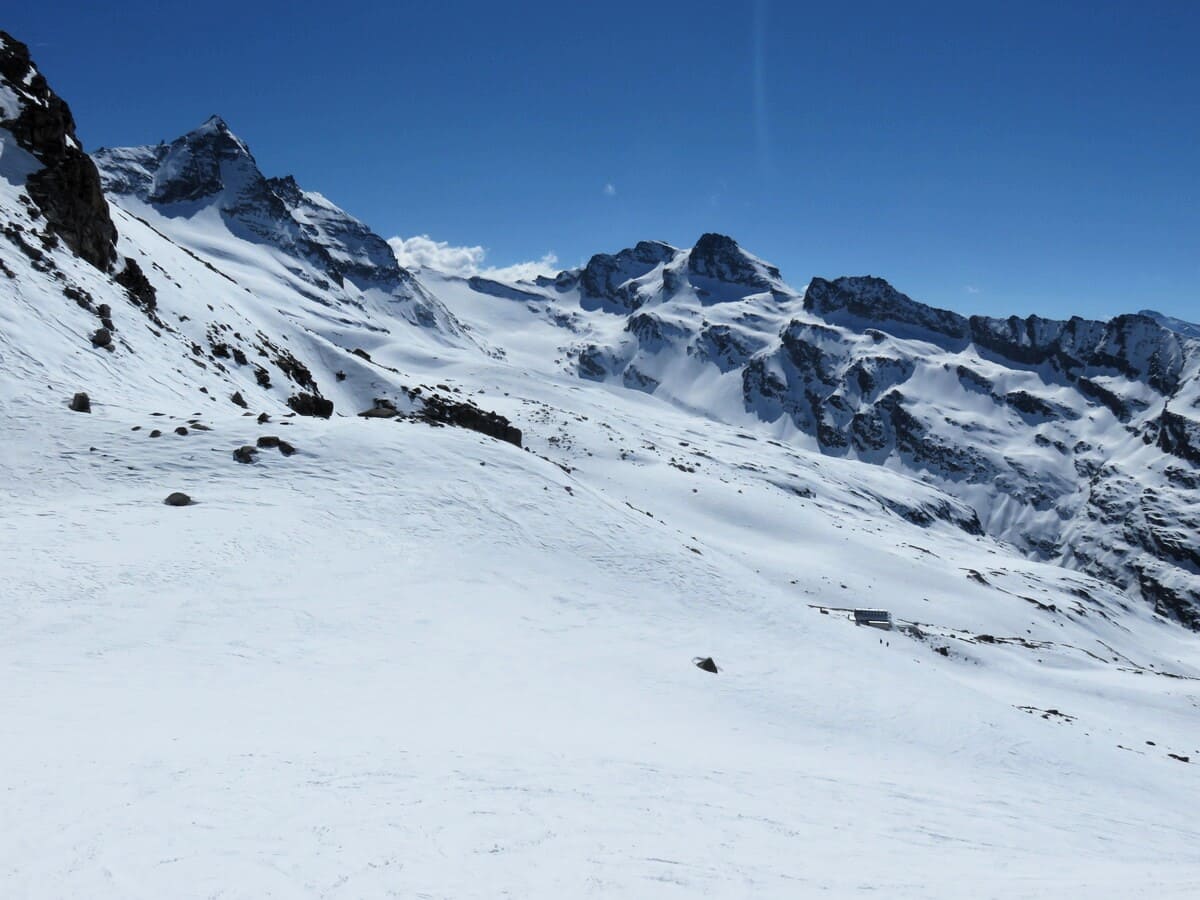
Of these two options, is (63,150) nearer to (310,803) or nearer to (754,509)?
(310,803)

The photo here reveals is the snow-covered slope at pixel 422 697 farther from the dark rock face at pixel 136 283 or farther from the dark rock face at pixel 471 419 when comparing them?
the dark rock face at pixel 471 419

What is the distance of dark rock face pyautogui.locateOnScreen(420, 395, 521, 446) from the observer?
58.6 meters

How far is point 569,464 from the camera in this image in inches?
2985

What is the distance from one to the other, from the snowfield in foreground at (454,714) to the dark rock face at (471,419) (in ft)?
87.7

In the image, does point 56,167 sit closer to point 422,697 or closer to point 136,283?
point 136,283

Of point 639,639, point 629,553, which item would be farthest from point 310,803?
point 629,553

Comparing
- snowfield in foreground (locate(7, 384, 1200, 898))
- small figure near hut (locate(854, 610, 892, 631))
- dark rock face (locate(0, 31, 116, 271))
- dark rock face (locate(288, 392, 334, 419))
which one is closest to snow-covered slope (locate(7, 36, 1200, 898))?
snowfield in foreground (locate(7, 384, 1200, 898))

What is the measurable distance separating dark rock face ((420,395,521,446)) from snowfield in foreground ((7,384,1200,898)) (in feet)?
87.7

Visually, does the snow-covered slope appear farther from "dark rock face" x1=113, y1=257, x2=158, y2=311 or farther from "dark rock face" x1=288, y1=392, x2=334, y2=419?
"dark rock face" x1=288, y1=392, x2=334, y2=419

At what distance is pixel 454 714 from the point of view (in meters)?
13.1

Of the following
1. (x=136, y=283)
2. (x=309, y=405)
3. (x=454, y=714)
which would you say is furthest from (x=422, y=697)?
(x=136, y=283)

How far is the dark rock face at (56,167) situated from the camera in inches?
1622

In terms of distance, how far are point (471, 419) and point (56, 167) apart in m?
32.2

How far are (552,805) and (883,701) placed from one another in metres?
14.0
